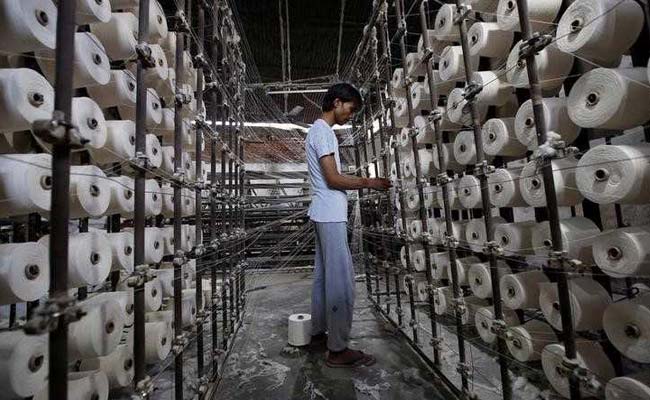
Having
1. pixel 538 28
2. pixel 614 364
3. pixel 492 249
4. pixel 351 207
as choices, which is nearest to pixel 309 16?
pixel 351 207

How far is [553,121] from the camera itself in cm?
133

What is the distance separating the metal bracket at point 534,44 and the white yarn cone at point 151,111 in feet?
5.48

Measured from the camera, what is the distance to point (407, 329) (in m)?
2.35

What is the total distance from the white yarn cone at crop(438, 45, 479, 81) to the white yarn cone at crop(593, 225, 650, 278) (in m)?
1.22

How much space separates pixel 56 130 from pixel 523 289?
1.90m

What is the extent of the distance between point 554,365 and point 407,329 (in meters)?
1.08

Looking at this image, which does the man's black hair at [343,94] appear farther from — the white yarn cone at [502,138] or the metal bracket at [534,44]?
the metal bracket at [534,44]

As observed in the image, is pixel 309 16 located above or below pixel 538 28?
above

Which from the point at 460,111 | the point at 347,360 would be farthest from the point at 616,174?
the point at 347,360

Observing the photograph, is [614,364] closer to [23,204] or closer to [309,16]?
[23,204]

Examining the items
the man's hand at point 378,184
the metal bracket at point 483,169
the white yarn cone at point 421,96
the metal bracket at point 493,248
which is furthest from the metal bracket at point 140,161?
the white yarn cone at point 421,96

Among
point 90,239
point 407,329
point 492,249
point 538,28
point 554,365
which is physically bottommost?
point 407,329

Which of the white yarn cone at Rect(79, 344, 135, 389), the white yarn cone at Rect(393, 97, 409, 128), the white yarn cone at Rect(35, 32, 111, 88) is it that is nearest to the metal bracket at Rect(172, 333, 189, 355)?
the white yarn cone at Rect(79, 344, 135, 389)

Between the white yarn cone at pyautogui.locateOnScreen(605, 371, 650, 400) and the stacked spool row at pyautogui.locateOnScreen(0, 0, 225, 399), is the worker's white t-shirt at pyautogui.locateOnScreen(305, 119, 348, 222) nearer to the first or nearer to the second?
the stacked spool row at pyautogui.locateOnScreen(0, 0, 225, 399)
